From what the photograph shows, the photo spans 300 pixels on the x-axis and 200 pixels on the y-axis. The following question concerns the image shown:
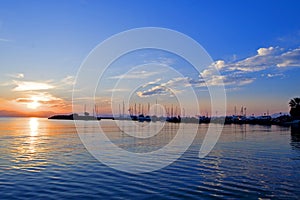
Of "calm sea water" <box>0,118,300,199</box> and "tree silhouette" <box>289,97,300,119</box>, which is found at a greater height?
"tree silhouette" <box>289,97,300,119</box>

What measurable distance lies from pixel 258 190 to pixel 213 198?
3.85 m

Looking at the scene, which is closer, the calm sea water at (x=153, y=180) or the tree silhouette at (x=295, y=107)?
the calm sea water at (x=153, y=180)

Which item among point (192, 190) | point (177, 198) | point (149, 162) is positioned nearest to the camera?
point (177, 198)

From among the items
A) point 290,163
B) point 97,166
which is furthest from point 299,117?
point 97,166

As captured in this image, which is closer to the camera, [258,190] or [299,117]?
[258,190]

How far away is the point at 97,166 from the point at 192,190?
11.7 metres

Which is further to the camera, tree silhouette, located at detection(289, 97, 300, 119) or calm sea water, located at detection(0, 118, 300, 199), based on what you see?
tree silhouette, located at detection(289, 97, 300, 119)

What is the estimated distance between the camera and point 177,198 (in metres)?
16.6

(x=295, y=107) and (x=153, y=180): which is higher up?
(x=295, y=107)

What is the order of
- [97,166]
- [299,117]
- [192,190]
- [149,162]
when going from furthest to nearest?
[299,117]
[149,162]
[97,166]
[192,190]

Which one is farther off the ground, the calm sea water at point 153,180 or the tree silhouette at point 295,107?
the tree silhouette at point 295,107

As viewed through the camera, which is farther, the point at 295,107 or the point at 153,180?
the point at 295,107

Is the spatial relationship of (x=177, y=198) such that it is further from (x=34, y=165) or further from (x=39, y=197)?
(x=34, y=165)

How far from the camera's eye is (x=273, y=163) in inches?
1161
